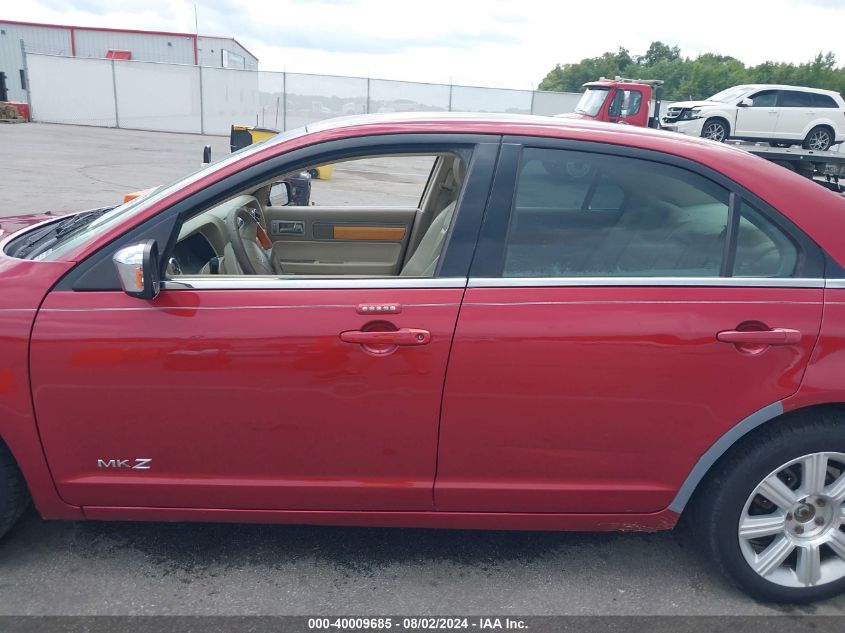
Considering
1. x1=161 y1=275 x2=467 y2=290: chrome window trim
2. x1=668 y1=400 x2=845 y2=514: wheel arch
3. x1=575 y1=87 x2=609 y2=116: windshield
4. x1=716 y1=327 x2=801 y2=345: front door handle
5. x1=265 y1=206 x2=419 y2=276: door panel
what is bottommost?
x1=668 y1=400 x2=845 y2=514: wheel arch

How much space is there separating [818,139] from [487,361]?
72.2 feet

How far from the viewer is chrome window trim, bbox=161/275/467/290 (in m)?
2.35

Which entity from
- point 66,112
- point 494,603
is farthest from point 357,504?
point 66,112

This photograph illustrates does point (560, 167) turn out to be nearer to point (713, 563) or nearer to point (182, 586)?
point (713, 563)

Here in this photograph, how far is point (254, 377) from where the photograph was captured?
231 cm

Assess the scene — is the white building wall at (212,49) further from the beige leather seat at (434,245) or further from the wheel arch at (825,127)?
the beige leather seat at (434,245)

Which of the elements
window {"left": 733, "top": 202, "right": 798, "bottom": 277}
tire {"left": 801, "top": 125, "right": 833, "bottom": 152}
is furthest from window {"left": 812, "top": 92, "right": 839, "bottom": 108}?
window {"left": 733, "top": 202, "right": 798, "bottom": 277}

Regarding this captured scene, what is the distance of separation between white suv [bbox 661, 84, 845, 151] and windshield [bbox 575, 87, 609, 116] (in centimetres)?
374

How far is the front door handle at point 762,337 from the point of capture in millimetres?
2307

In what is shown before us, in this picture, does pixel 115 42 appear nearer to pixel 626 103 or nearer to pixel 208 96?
pixel 208 96

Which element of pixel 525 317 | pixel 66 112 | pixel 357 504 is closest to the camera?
pixel 525 317

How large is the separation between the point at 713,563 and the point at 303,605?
5.08ft

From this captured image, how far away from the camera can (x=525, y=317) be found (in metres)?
2.32

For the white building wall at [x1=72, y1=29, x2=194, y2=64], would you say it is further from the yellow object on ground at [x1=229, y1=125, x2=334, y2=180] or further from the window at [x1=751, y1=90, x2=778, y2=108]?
the window at [x1=751, y1=90, x2=778, y2=108]
